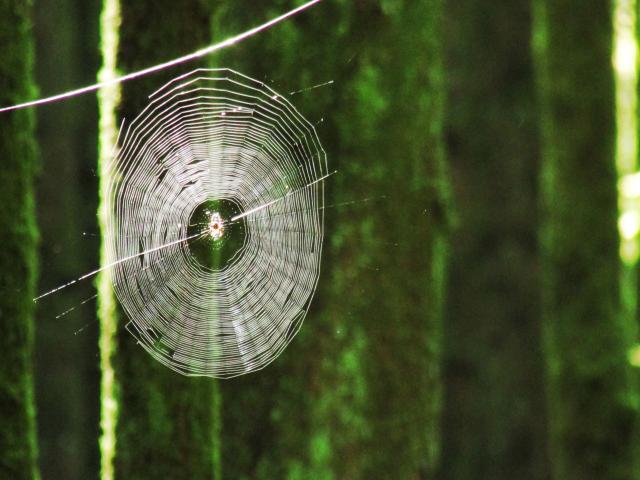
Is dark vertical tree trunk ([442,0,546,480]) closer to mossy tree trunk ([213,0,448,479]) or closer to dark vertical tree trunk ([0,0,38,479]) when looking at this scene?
mossy tree trunk ([213,0,448,479])

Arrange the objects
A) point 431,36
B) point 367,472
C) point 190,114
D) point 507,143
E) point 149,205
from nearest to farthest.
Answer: point 190,114 < point 149,205 < point 367,472 < point 431,36 < point 507,143

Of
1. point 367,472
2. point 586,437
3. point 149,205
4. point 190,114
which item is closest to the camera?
point 190,114

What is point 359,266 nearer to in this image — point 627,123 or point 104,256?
point 104,256

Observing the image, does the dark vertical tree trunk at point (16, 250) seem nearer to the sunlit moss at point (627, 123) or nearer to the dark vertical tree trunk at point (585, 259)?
the dark vertical tree trunk at point (585, 259)

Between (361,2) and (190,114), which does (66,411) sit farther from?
(361,2)

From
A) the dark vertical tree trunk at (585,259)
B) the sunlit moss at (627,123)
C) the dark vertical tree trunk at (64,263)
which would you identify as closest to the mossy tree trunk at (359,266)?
the dark vertical tree trunk at (64,263)

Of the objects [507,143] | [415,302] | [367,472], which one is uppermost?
[507,143]

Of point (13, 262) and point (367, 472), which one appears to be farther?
point (367, 472)

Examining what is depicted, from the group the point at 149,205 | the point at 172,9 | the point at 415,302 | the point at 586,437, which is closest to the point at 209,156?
the point at 149,205
